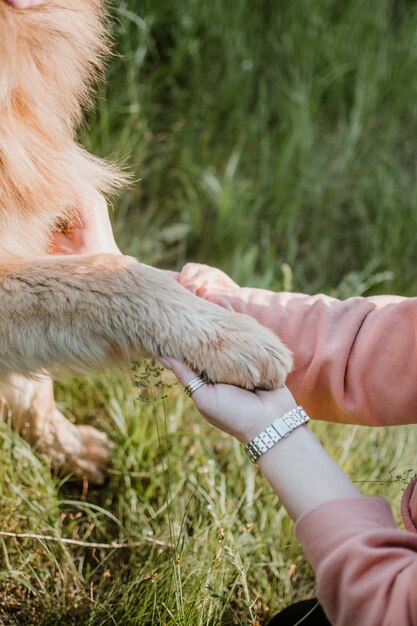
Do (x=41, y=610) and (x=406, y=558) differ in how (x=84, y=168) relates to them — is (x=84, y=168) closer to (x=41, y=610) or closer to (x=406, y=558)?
(x=41, y=610)

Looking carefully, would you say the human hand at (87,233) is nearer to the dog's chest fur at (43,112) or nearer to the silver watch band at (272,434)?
the dog's chest fur at (43,112)

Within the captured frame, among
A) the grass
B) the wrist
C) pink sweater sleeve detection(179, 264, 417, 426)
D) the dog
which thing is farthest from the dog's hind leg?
the wrist

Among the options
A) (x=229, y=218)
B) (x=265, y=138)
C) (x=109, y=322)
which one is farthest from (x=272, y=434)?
(x=265, y=138)

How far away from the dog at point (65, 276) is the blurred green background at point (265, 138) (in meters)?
0.90

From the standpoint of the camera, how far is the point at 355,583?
105 centimetres

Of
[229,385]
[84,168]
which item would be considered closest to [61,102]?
[84,168]

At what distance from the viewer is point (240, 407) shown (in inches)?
47.9

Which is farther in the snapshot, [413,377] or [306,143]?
[306,143]

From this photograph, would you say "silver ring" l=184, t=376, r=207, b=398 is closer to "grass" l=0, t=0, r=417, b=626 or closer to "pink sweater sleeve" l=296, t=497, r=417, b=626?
"pink sweater sleeve" l=296, t=497, r=417, b=626

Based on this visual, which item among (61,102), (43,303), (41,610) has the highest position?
(61,102)

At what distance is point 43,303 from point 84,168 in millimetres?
487

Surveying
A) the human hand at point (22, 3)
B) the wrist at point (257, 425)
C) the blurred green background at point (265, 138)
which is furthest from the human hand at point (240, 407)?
the blurred green background at point (265, 138)

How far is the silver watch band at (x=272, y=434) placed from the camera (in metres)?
1.19

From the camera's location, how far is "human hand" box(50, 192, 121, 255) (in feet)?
5.39
